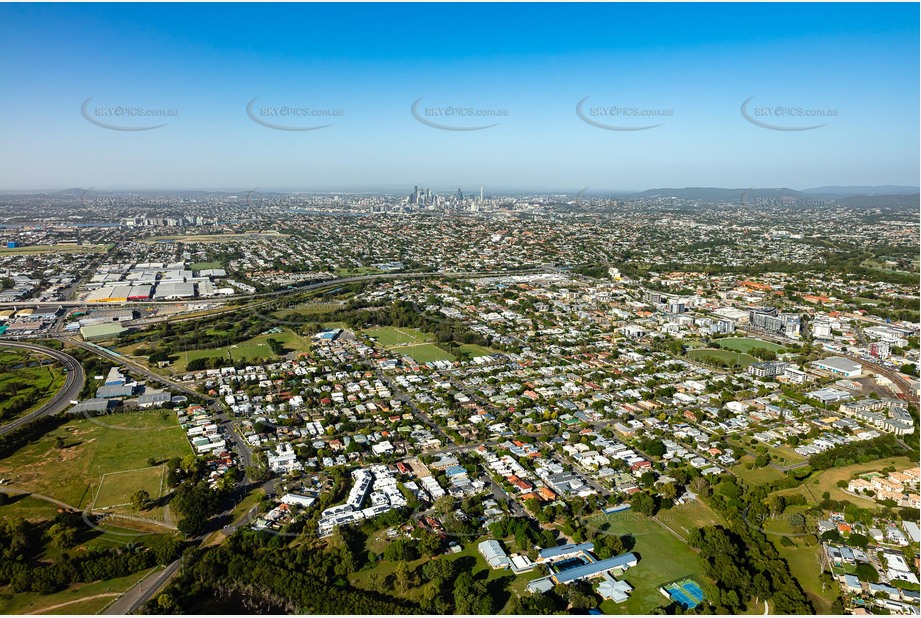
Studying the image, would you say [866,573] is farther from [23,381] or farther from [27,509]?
[23,381]

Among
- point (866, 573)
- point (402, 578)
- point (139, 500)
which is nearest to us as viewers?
point (402, 578)

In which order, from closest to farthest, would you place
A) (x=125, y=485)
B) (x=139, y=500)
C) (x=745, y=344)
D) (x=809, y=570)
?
(x=809, y=570)
(x=139, y=500)
(x=125, y=485)
(x=745, y=344)

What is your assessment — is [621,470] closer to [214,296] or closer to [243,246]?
[214,296]

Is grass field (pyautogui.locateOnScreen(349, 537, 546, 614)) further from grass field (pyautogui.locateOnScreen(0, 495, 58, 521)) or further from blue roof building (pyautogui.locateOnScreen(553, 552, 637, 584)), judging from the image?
grass field (pyautogui.locateOnScreen(0, 495, 58, 521))

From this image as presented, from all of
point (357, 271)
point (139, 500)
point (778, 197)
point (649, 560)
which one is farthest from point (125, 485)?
point (778, 197)

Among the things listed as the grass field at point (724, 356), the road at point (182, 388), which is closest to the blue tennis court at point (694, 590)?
the road at point (182, 388)

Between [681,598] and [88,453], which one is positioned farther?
[88,453]

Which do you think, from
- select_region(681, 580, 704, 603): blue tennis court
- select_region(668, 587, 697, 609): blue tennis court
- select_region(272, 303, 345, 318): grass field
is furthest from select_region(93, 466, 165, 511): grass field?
select_region(272, 303, 345, 318): grass field

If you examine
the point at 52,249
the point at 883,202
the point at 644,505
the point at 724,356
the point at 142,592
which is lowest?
the point at 142,592

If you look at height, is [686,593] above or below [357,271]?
below
